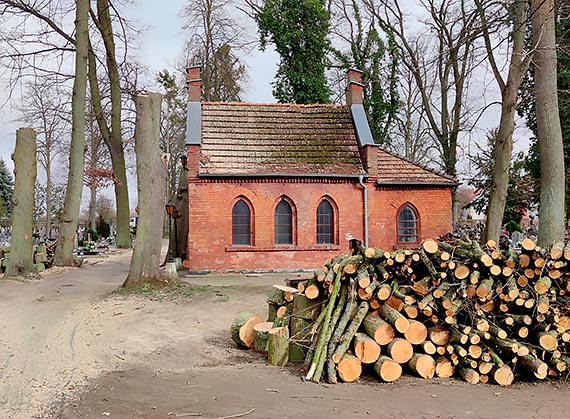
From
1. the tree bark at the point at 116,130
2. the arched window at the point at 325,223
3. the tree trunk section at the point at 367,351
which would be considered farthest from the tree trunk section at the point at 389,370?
the tree bark at the point at 116,130

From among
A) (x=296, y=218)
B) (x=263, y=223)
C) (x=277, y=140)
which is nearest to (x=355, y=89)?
(x=277, y=140)

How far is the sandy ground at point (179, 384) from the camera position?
17.9 feet

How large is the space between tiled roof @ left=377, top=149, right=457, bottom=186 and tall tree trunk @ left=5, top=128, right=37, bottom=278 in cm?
1234

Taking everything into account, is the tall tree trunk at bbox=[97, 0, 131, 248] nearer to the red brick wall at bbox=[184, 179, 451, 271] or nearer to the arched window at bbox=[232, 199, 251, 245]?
the red brick wall at bbox=[184, 179, 451, 271]

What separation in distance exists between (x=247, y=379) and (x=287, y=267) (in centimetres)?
1190

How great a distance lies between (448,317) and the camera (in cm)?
673

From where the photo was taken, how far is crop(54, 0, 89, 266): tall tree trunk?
2067 cm

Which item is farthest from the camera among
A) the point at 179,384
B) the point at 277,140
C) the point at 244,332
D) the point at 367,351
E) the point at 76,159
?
the point at 76,159

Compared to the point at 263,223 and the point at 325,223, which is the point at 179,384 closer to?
the point at 263,223

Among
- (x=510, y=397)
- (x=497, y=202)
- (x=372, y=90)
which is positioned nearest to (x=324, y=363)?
(x=510, y=397)

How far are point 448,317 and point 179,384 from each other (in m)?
3.62

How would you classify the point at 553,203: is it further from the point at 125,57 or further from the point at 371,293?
the point at 125,57

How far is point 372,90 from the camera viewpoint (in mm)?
33000

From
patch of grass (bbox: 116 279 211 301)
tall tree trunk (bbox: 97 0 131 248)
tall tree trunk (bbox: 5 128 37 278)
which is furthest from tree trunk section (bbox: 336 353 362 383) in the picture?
tall tree trunk (bbox: 97 0 131 248)
